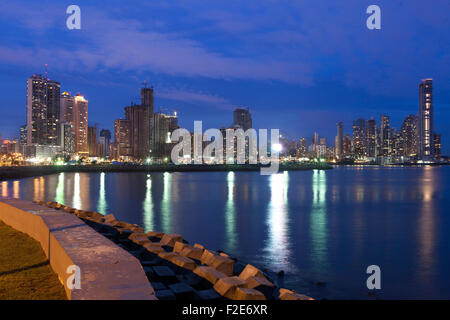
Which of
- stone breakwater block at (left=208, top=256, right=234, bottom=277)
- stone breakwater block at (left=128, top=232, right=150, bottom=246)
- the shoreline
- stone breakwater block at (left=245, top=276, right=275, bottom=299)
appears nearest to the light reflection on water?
stone breakwater block at (left=208, top=256, right=234, bottom=277)

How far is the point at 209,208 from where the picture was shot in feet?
114

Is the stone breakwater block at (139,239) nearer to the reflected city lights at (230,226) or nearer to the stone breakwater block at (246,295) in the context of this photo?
the reflected city lights at (230,226)

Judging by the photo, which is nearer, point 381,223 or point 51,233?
point 51,233

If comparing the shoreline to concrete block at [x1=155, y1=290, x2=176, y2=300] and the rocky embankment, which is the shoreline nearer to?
the rocky embankment

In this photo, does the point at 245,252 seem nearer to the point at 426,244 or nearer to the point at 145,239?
the point at 145,239

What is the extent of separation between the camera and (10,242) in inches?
399

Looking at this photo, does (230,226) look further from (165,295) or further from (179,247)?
(165,295)

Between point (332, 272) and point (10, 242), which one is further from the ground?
point (10, 242)

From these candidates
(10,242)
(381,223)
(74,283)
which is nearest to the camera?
(74,283)
